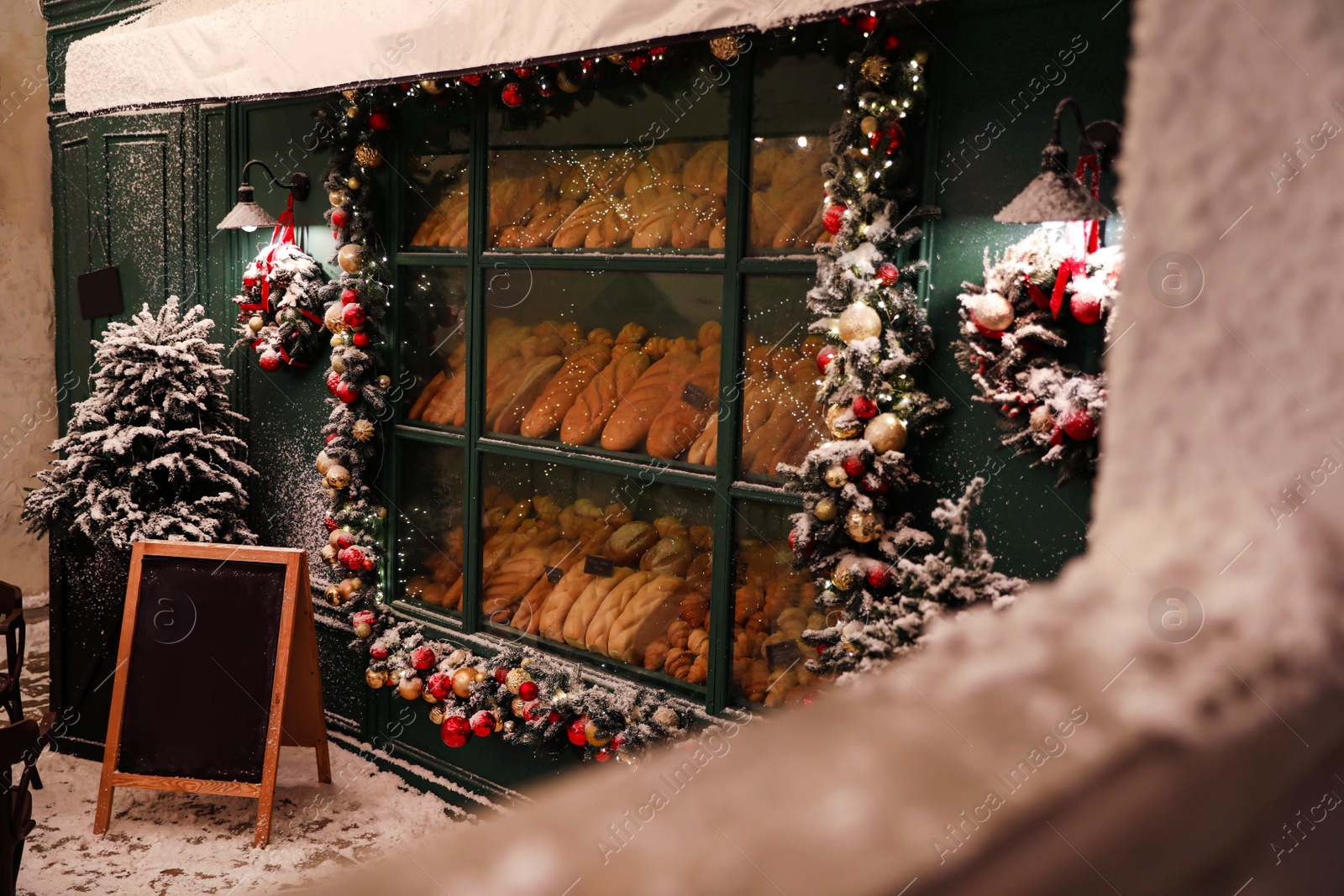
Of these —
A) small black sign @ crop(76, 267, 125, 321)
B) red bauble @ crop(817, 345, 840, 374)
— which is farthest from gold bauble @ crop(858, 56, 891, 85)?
small black sign @ crop(76, 267, 125, 321)

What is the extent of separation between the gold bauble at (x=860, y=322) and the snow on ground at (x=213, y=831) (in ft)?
8.16

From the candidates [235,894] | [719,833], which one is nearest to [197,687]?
[235,894]

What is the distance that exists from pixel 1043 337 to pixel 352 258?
2.87 metres

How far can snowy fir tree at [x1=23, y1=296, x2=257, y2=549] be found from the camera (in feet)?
14.1

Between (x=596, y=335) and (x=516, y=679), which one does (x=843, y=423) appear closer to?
(x=596, y=335)

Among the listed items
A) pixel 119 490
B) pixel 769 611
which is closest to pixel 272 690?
pixel 119 490

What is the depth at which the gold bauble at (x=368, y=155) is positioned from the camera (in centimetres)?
422

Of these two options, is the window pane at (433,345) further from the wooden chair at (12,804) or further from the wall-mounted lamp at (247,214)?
the wooden chair at (12,804)

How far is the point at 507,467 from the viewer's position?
416 cm

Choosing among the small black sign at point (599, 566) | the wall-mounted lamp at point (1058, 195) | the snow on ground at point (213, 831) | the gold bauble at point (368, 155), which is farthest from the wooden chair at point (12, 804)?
the wall-mounted lamp at point (1058, 195)

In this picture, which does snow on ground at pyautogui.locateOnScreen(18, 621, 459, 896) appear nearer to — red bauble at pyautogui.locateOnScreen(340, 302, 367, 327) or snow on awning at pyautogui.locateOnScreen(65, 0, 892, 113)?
red bauble at pyautogui.locateOnScreen(340, 302, 367, 327)

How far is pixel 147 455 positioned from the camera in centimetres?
441

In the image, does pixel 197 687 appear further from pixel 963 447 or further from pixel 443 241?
pixel 963 447

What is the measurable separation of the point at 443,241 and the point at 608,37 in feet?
4.87
